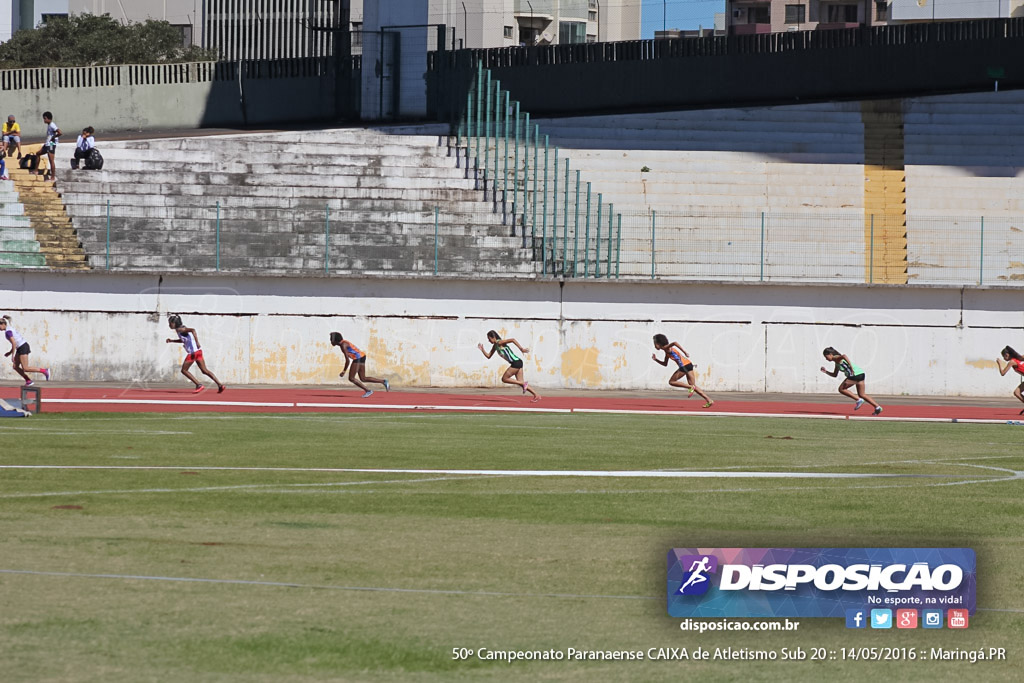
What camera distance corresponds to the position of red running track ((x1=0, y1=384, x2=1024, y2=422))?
2272 centimetres

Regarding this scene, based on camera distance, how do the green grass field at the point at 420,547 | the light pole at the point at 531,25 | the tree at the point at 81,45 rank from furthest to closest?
the light pole at the point at 531,25, the tree at the point at 81,45, the green grass field at the point at 420,547

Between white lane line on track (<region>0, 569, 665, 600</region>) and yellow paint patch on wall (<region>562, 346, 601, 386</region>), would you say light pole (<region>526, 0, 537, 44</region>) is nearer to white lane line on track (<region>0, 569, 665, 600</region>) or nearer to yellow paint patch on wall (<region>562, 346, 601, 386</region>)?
yellow paint patch on wall (<region>562, 346, 601, 386</region>)

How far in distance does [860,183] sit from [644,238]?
8.36m

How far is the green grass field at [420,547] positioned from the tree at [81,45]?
145 feet

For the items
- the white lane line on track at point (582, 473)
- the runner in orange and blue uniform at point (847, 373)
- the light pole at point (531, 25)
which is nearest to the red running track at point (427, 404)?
the runner in orange and blue uniform at point (847, 373)

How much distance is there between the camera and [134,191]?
32.8m

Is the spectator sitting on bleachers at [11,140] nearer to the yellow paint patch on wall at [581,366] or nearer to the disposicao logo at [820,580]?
the yellow paint patch on wall at [581,366]

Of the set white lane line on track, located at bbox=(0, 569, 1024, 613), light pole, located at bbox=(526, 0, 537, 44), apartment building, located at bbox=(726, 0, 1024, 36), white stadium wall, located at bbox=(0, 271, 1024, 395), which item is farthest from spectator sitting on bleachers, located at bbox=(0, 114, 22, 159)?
apartment building, located at bbox=(726, 0, 1024, 36)

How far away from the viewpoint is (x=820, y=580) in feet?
19.0

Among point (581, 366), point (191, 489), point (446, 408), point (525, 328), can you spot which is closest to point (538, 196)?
point (525, 328)

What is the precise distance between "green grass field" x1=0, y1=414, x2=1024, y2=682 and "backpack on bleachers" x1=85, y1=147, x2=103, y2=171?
1906 cm

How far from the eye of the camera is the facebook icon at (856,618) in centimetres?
597

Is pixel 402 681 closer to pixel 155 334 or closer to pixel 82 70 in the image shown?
pixel 155 334

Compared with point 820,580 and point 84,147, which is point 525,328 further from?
point 820,580
